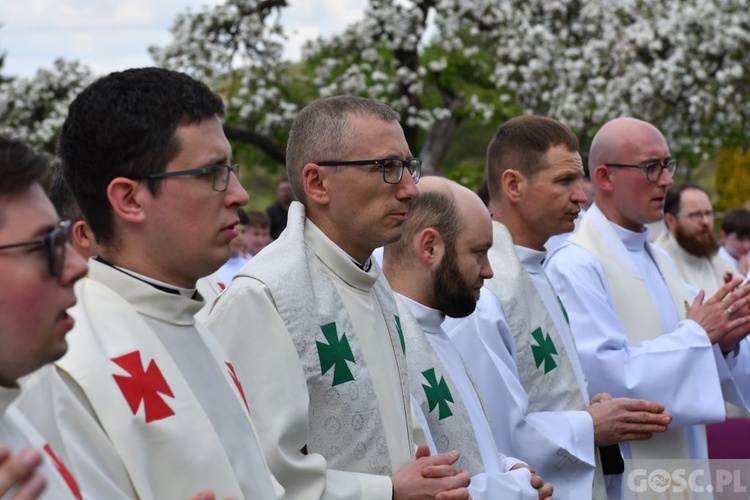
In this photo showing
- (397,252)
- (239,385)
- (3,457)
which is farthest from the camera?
(397,252)

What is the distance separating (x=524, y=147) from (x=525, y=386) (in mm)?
1132

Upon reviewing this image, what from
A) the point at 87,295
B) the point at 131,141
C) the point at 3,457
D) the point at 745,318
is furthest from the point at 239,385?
the point at 745,318

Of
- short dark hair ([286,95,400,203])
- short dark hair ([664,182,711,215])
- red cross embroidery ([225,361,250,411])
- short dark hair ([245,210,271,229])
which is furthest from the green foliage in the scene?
red cross embroidery ([225,361,250,411])

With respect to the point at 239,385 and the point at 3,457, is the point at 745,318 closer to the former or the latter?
the point at 239,385

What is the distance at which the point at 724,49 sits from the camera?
1723cm

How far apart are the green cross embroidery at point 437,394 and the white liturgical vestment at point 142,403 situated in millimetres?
1195

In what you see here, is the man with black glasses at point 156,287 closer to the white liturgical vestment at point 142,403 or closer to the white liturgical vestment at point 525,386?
the white liturgical vestment at point 142,403

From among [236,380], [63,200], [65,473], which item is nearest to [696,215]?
[63,200]

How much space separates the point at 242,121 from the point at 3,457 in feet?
54.0

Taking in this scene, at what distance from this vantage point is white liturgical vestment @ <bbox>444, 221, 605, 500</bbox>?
16.0 ft

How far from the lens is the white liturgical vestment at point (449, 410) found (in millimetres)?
4176

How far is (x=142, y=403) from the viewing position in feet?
9.18

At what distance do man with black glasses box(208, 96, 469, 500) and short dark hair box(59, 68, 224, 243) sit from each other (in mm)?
647

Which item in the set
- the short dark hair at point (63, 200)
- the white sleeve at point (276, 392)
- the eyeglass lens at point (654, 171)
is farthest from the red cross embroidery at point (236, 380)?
the eyeglass lens at point (654, 171)
